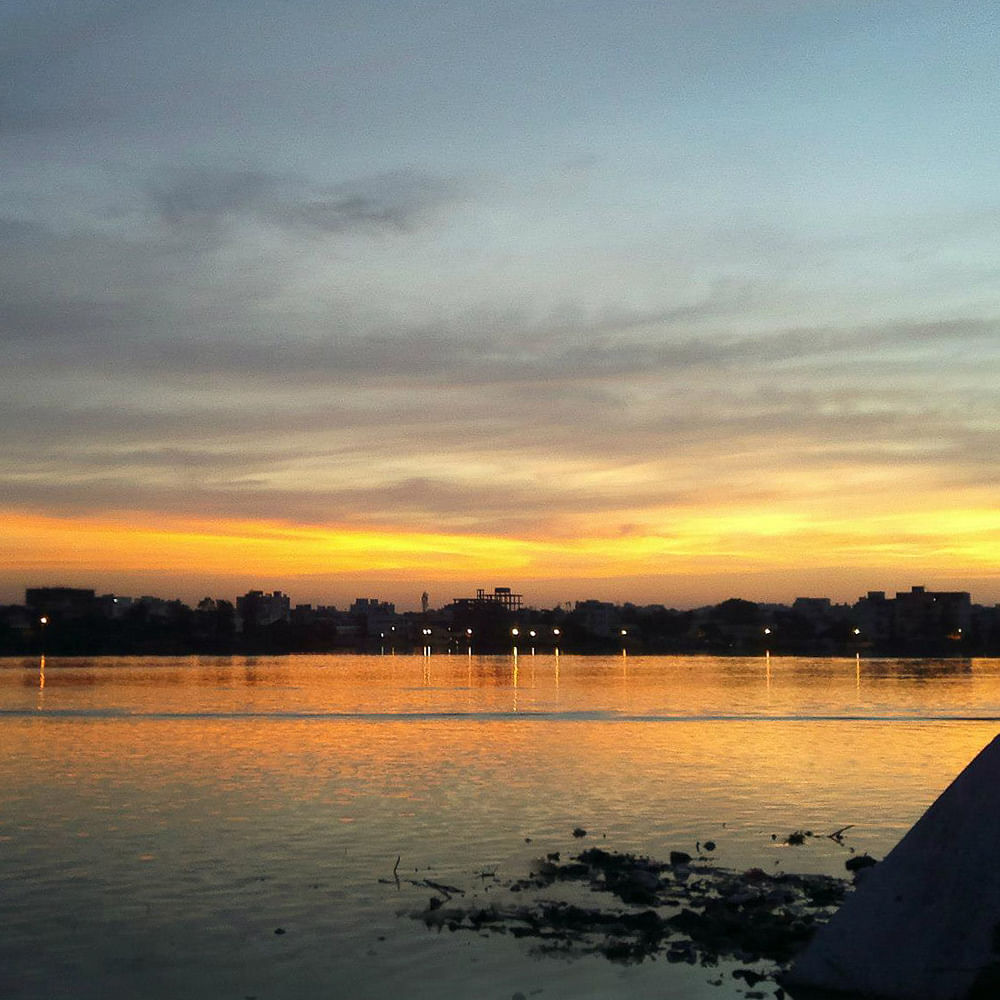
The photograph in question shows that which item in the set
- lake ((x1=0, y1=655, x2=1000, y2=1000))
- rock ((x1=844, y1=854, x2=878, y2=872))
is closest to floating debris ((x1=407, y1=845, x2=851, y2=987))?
lake ((x1=0, y1=655, x2=1000, y2=1000))

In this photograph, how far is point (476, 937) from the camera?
20.7 meters

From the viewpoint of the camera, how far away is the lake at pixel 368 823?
19.0m

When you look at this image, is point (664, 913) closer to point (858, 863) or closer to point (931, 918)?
point (858, 863)

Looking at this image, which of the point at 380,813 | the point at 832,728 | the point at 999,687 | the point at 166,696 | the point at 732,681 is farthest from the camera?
the point at 732,681

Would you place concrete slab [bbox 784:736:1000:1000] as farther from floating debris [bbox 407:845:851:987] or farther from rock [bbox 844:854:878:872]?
rock [bbox 844:854:878:872]

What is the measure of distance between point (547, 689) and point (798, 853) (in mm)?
98615

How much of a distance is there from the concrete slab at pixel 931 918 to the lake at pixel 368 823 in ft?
6.58

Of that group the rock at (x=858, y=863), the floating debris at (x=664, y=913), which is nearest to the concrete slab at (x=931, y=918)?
the floating debris at (x=664, y=913)

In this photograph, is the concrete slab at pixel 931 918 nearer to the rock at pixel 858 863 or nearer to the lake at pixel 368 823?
the lake at pixel 368 823

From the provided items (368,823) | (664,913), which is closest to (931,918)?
(664,913)

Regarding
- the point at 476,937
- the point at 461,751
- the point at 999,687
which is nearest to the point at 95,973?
the point at 476,937

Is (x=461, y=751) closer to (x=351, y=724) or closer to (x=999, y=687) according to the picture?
(x=351, y=724)

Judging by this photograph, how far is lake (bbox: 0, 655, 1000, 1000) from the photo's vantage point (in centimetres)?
1902

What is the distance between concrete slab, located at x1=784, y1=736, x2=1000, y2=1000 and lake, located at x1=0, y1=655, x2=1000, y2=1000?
2.01 m
